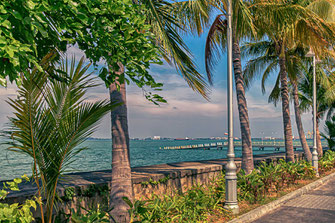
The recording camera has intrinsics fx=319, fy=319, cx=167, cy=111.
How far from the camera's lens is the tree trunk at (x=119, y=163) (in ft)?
20.9

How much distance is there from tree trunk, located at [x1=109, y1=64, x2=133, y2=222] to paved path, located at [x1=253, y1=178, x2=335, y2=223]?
3.62 metres

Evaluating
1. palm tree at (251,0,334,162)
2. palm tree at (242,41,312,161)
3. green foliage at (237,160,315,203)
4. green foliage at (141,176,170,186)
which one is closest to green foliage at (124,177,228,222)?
green foliage at (141,176,170,186)

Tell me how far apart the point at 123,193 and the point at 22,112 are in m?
2.85

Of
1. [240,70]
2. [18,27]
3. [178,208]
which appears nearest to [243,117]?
[240,70]

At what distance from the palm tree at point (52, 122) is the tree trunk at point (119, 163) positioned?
1650 millimetres

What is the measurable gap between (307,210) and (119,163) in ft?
19.1

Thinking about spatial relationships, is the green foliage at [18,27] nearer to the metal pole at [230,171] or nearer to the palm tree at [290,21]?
the metal pole at [230,171]

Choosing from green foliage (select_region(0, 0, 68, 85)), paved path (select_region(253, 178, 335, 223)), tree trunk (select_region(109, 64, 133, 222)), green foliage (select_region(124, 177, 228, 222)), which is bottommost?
paved path (select_region(253, 178, 335, 223))

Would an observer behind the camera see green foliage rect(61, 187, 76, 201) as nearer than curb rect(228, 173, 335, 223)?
Yes

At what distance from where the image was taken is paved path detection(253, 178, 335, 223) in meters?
7.99

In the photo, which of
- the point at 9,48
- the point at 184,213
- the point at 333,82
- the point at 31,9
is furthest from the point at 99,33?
the point at 333,82

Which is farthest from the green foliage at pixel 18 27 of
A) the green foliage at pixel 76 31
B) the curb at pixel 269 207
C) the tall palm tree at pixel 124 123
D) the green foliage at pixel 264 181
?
the green foliage at pixel 264 181

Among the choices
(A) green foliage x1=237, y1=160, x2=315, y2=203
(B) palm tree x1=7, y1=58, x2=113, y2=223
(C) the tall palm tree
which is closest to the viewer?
(B) palm tree x1=7, y1=58, x2=113, y2=223

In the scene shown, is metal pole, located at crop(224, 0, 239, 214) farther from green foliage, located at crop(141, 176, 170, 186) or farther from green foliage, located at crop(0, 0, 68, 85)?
green foliage, located at crop(0, 0, 68, 85)
